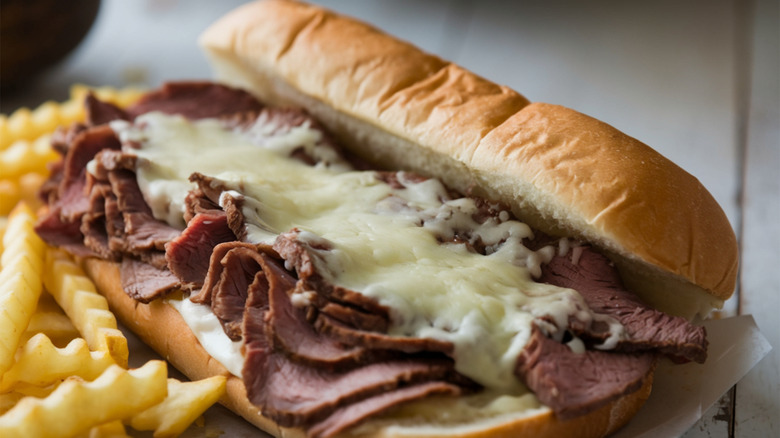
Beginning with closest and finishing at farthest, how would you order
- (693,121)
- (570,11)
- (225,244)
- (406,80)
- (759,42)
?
(225,244), (406,80), (693,121), (759,42), (570,11)

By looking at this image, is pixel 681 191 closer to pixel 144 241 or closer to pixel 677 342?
pixel 677 342

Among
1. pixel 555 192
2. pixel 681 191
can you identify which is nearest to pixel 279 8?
pixel 555 192

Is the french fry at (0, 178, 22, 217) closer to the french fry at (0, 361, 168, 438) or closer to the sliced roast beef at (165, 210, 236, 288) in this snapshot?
the sliced roast beef at (165, 210, 236, 288)

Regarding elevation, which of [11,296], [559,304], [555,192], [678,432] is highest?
[555,192]

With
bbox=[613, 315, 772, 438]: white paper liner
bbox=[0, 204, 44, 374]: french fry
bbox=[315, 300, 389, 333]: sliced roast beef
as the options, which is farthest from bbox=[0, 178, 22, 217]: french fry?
bbox=[613, 315, 772, 438]: white paper liner

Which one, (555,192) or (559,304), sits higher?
(555,192)
